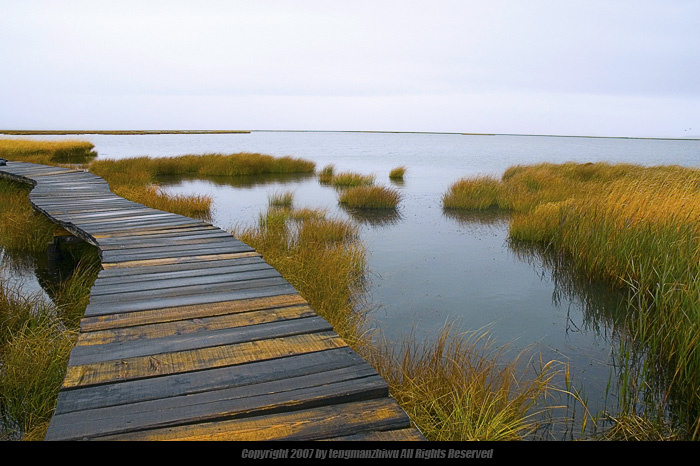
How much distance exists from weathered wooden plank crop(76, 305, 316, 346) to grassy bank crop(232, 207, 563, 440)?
0.85 metres

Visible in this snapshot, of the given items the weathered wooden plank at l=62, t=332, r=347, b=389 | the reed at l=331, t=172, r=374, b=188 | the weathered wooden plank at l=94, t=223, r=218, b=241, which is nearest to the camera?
the weathered wooden plank at l=62, t=332, r=347, b=389

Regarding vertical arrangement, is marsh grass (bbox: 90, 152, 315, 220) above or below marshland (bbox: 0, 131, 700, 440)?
above

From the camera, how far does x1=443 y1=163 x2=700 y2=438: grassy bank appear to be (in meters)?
3.34

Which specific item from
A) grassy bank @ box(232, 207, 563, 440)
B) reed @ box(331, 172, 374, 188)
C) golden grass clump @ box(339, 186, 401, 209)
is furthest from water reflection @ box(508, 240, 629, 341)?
reed @ box(331, 172, 374, 188)

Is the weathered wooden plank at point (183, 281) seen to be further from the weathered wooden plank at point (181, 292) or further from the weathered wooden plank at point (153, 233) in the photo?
the weathered wooden plank at point (153, 233)

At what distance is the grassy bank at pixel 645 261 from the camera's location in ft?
11.0

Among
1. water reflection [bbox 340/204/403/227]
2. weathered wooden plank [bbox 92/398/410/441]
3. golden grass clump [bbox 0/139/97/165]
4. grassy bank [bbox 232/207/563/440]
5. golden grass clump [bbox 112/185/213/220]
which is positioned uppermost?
golden grass clump [bbox 0/139/97/165]

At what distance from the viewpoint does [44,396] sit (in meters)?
3.03

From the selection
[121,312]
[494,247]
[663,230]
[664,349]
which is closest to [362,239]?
[494,247]

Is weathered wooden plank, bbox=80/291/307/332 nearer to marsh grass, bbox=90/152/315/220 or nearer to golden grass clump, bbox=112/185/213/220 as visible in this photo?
golden grass clump, bbox=112/185/213/220

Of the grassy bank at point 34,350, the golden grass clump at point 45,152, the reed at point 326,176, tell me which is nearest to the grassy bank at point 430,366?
the grassy bank at point 34,350

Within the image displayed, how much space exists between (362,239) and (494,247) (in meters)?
2.35

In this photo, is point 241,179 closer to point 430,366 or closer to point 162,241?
point 162,241

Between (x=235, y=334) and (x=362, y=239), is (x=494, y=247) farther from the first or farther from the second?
(x=235, y=334)
